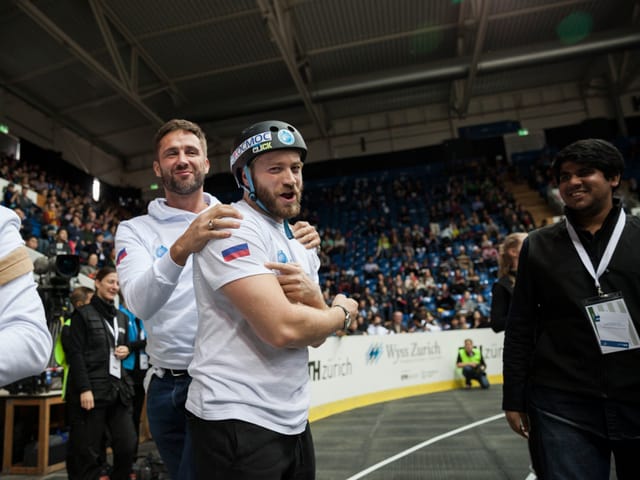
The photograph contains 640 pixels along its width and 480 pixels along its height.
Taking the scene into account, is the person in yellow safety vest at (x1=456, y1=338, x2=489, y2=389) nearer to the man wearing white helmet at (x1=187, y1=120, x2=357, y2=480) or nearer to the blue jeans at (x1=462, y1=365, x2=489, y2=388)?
the blue jeans at (x1=462, y1=365, x2=489, y2=388)

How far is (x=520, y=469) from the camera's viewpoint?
424 centimetres

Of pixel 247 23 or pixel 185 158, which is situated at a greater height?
pixel 247 23

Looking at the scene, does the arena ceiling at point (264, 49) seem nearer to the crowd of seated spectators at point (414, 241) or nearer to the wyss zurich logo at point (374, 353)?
the crowd of seated spectators at point (414, 241)

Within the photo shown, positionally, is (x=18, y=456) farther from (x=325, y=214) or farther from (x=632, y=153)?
(x=632, y=153)

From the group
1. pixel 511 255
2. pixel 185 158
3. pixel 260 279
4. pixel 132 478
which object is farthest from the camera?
pixel 132 478

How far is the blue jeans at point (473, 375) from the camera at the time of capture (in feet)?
34.9

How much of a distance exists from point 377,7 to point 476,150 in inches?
428

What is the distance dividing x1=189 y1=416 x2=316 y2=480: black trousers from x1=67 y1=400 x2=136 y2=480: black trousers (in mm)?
2613

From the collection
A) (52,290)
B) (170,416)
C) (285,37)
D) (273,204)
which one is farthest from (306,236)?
(285,37)

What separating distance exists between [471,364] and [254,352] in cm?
1062

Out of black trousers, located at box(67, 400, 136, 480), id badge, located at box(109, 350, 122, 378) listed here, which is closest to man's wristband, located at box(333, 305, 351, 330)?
black trousers, located at box(67, 400, 136, 480)

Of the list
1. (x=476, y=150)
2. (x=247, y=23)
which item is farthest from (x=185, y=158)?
(x=476, y=150)

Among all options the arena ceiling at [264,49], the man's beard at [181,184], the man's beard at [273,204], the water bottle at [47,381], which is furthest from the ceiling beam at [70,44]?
the man's beard at [273,204]

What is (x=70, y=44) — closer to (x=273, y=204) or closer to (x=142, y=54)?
(x=142, y=54)
